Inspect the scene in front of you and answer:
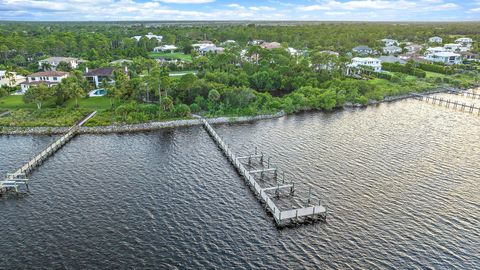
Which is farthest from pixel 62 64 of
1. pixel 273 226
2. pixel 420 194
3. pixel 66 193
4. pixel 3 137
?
pixel 420 194

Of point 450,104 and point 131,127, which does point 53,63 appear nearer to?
point 131,127

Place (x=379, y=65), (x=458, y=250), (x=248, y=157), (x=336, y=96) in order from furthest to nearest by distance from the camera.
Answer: (x=379, y=65), (x=336, y=96), (x=248, y=157), (x=458, y=250)

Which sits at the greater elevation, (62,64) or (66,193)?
(62,64)

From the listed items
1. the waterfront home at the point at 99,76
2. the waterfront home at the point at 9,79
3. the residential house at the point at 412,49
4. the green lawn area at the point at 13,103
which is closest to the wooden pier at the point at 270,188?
the green lawn area at the point at 13,103

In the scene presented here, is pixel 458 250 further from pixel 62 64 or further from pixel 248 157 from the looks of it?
pixel 62 64

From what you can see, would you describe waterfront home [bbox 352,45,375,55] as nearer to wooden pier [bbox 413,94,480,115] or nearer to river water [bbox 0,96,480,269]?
wooden pier [bbox 413,94,480,115]

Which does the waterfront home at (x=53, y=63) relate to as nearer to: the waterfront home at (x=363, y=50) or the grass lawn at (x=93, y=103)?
the grass lawn at (x=93, y=103)
